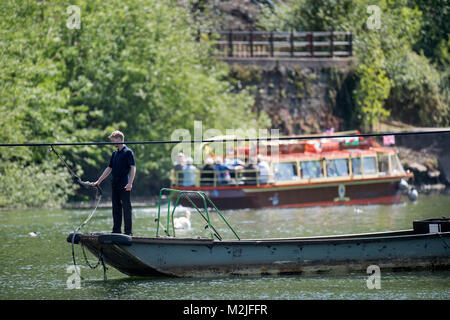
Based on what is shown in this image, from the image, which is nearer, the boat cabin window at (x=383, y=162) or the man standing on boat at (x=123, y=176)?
the man standing on boat at (x=123, y=176)

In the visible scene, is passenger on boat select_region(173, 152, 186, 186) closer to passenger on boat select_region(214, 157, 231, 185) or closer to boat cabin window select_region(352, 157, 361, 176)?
passenger on boat select_region(214, 157, 231, 185)

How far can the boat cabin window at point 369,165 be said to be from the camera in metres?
31.9

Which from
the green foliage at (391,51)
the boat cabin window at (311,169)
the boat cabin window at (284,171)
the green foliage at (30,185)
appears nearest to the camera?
the green foliage at (30,185)

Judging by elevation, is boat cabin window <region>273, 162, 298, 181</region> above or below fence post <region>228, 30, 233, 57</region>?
below

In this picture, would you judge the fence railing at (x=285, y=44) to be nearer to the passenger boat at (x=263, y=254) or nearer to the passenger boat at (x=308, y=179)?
the passenger boat at (x=308, y=179)

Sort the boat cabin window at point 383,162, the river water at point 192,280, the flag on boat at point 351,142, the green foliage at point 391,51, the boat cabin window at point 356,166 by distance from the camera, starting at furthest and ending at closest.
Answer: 1. the green foliage at point 391,51
2. the flag on boat at point 351,142
3. the boat cabin window at point 383,162
4. the boat cabin window at point 356,166
5. the river water at point 192,280

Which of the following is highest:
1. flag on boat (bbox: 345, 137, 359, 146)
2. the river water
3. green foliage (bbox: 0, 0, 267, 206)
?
green foliage (bbox: 0, 0, 267, 206)

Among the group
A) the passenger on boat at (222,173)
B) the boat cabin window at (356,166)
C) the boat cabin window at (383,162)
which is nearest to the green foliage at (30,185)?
the passenger on boat at (222,173)

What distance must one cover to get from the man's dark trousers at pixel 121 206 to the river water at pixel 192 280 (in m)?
0.87

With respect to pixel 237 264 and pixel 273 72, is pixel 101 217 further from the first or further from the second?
pixel 273 72

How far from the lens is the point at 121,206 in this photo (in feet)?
47.8

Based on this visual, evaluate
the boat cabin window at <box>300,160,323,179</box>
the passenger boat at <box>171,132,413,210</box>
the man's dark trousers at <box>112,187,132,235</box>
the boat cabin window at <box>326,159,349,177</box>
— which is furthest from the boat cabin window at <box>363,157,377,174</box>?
the man's dark trousers at <box>112,187,132,235</box>

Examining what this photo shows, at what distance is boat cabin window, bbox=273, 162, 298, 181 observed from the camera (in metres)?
30.8

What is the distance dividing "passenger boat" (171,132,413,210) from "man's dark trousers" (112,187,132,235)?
14.4 m
